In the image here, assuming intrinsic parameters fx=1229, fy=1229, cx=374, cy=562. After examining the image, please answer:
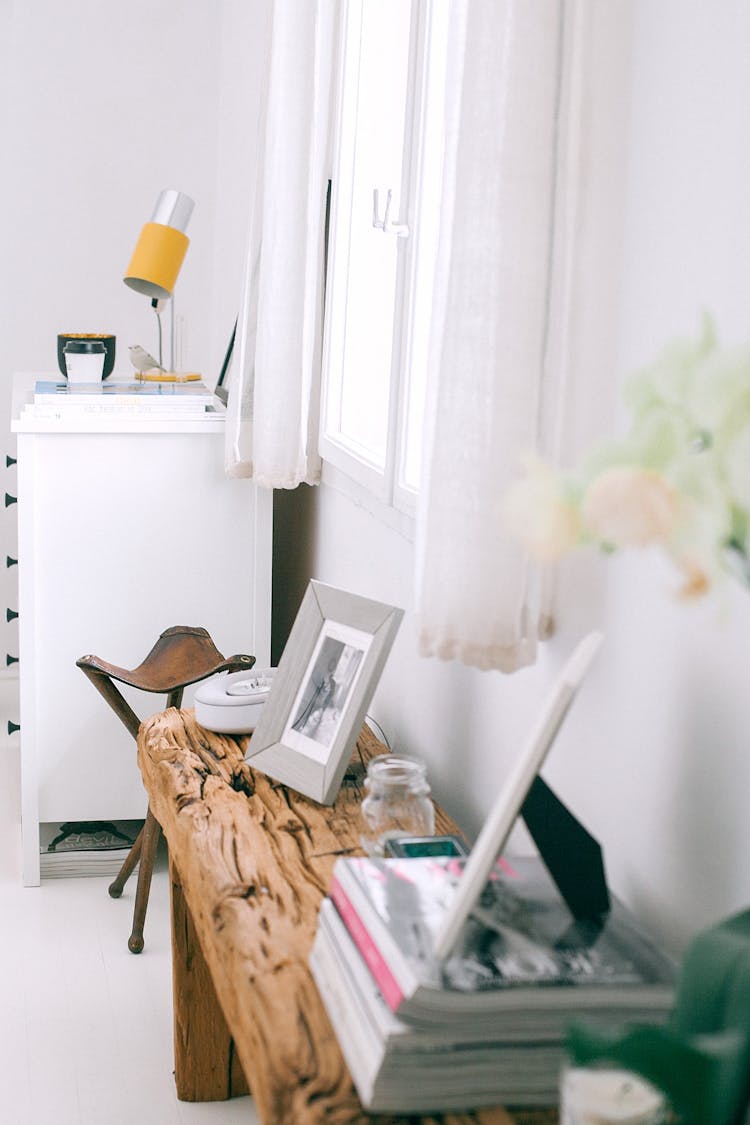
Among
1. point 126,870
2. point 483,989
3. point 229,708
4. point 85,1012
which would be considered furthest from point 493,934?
point 126,870

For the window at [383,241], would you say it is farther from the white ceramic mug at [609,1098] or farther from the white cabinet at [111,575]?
the white ceramic mug at [609,1098]

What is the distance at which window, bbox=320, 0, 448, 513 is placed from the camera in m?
1.80

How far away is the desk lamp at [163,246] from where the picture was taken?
2.93m

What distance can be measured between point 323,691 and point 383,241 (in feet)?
2.98

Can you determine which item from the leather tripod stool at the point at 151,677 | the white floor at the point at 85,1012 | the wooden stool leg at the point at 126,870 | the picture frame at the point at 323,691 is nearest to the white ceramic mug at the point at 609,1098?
the picture frame at the point at 323,691

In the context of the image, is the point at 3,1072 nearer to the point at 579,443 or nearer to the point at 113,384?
the point at 579,443

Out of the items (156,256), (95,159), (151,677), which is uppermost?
(95,159)

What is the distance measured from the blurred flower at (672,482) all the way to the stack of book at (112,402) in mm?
2095

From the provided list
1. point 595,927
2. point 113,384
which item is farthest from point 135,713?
point 595,927

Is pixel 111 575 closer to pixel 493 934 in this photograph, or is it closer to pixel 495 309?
pixel 495 309

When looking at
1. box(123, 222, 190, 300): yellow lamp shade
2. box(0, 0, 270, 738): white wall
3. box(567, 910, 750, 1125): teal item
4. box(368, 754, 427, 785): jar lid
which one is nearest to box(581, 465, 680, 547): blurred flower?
box(567, 910, 750, 1125): teal item

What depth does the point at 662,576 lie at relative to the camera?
109 centimetres

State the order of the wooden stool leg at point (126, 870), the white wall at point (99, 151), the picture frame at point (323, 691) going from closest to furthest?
1. the picture frame at point (323, 691)
2. the wooden stool leg at point (126, 870)
3. the white wall at point (99, 151)

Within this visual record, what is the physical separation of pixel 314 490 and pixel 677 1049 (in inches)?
82.6
